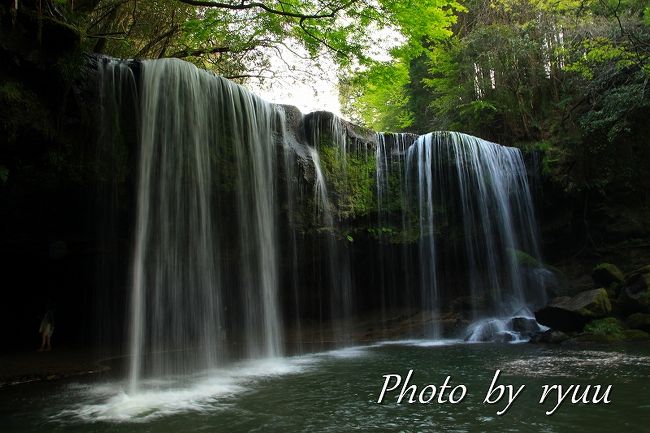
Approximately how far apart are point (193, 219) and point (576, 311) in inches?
392

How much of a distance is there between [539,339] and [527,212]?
639 cm

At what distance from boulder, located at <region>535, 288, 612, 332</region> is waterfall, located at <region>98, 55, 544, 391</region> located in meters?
2.81

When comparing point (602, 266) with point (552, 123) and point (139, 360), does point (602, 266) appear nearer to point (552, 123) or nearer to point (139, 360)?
point (552, 123)

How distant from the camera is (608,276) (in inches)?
535

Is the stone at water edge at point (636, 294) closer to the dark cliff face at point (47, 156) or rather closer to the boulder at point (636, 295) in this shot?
the boulder at point (636, 295)

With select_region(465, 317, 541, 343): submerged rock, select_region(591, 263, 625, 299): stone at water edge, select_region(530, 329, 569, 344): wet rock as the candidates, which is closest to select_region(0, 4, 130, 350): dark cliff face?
select_region(465, 317, 541, 343): submerged rock

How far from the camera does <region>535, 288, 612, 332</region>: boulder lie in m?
11.6

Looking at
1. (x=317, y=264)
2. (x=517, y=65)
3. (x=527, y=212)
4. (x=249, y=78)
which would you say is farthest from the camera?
(x=517, y=65)

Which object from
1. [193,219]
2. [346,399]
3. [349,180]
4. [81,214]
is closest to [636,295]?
[349,180]

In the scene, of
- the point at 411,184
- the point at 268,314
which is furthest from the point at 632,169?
the point at 268,314

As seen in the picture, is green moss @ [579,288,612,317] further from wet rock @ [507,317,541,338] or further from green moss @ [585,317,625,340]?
wet rock @ [507,317,541,338]

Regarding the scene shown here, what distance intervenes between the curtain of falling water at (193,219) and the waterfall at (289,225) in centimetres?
3

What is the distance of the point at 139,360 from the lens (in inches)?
365

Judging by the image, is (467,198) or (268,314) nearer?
(268,314)
